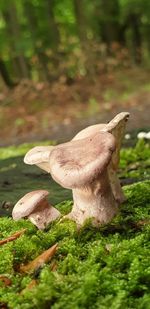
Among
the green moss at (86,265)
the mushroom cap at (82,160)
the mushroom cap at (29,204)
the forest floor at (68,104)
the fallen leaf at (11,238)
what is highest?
the mushroom cap at (82,160)

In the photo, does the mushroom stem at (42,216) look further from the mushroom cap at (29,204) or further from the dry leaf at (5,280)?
the dry leaf at (5,280)

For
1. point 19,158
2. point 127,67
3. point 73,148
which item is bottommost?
point 127,67

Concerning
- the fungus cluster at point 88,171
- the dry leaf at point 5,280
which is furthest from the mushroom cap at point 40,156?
the dry leaf at point 5,280

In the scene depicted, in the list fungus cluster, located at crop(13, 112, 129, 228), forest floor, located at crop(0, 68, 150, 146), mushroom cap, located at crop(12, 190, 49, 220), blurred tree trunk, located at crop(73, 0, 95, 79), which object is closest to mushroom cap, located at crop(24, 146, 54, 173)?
fungus cluster, located at crop(13, 112, 129, 228)

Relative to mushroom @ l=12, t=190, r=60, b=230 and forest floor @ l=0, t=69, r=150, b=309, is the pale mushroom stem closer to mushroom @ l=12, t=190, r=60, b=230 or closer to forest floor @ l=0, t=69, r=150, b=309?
forest floor @ l=0, t=69, r=150, b=309

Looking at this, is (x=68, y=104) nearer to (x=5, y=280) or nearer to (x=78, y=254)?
(x=78, y=254)

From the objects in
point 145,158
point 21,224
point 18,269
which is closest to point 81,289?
point 18,269

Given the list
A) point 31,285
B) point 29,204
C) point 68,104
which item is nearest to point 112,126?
point 29,204

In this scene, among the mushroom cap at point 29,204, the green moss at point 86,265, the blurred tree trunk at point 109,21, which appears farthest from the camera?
the blurred tree trunk at point 109,21

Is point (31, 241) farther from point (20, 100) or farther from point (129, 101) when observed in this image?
point (20, 100)
